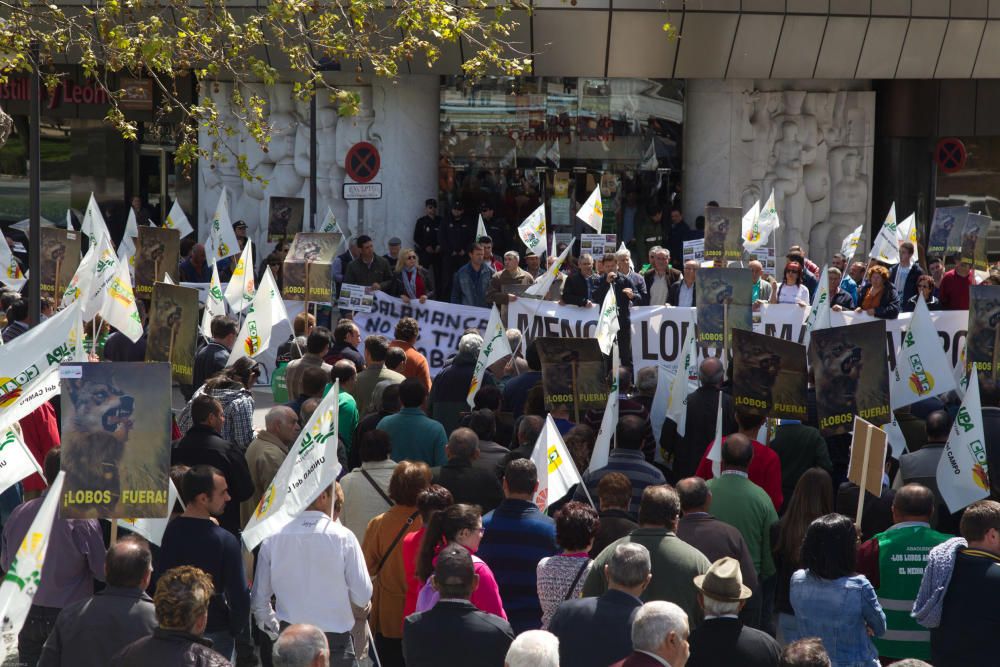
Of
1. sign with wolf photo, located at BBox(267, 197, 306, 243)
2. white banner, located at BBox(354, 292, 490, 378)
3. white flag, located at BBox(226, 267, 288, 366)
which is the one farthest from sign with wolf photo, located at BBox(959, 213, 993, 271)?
sign with wolf photo, located at BBox(267, 197, 306, 243)

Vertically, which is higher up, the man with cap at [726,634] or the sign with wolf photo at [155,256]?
the sign with wolf photo at [155,256]

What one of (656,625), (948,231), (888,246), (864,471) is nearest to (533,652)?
(656,625)

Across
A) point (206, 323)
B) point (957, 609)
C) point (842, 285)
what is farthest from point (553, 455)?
point (842, 285)

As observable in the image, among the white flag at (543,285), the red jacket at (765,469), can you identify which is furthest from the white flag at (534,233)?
the red jacket at (765,469)

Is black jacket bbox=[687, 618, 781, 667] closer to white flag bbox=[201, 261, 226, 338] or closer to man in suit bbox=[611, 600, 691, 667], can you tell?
man in suit bbox=[611, 600, 691, 667]

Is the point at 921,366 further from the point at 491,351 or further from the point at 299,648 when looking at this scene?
the point at 299,648

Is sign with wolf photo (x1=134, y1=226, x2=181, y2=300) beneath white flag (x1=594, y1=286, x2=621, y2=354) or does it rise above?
above

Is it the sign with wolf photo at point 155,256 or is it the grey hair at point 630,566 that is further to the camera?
the sign with wolf photo at point 155,256

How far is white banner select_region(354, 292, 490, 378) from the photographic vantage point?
49.3 ft

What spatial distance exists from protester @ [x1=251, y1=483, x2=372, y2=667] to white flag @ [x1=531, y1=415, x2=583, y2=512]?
137cm

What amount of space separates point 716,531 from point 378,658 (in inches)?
70.7

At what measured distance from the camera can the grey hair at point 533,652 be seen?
191 inches

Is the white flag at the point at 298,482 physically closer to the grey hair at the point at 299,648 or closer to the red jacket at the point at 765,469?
the grey hair at the point at 299,648

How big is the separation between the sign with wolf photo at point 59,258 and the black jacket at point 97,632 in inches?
346
